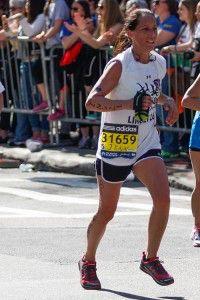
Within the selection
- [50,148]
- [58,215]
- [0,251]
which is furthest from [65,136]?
[0,251]

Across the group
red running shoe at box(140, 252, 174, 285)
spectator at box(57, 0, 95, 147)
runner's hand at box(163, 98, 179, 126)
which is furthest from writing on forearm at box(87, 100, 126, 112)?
spectator at box(57, 0, 95, 147)

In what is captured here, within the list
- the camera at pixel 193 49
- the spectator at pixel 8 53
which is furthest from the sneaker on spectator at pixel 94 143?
the camera at pixel 193 49

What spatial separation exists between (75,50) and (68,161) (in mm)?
1438

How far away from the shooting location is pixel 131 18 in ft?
26.7

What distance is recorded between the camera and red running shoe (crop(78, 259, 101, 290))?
813cm

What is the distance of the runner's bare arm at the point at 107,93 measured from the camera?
7.94 metres

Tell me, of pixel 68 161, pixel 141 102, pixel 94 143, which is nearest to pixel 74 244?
pixel 141 102

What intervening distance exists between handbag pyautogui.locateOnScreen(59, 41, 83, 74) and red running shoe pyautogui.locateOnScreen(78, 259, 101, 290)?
24.1ft

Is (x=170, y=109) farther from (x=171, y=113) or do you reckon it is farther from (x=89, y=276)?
(x=89, y=276)

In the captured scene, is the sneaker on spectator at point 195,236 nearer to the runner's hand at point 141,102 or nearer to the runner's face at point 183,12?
the runner's hand at point 141,102

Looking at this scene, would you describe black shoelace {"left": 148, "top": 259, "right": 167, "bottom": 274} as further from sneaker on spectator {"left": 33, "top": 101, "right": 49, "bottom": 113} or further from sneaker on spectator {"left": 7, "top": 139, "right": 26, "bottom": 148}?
sneaker on spectator {"left": 7, "top": 139, "right": 26, "bottom": 148}

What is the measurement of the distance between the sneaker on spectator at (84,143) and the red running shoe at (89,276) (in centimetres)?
741

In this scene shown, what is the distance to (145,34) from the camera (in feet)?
26.5

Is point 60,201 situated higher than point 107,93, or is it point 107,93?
point 107,93
